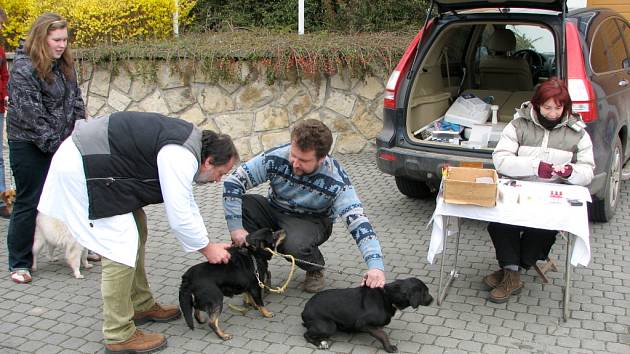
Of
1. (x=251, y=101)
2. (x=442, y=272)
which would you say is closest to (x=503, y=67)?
(x=251, y=101)

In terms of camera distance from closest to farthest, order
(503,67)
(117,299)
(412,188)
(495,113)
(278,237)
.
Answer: (117,299), (278,237), (495,113), (412,188), (503,67)

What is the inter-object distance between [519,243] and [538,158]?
55 cm

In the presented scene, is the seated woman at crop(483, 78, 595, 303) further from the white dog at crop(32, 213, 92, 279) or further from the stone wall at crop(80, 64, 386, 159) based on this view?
the stone wall at crop(80, 64, 386, 159)

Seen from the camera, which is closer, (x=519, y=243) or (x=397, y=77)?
(x=519, y=243)

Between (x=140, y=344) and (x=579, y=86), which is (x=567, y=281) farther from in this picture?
(x=140, y=344)

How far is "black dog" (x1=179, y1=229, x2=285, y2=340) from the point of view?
3.65 m

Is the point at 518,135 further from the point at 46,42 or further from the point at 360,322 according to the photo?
the point at 46,42

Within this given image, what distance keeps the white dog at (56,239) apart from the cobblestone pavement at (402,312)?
0.48 feet

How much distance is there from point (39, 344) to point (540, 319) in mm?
2912

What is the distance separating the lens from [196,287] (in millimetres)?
3633

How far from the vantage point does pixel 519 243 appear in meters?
4.33

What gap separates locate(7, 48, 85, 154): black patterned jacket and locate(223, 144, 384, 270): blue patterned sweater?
1266 mm

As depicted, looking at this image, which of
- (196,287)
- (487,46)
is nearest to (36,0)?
(487,46)

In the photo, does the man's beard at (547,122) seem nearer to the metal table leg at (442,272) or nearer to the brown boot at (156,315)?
the metal table leg at (442,272)
